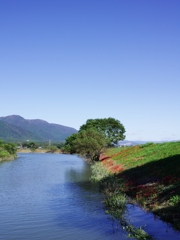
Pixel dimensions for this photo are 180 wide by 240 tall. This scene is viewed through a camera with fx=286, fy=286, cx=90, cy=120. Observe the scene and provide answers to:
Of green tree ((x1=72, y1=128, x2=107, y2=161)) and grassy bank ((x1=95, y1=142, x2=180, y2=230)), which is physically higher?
green tree ((x1=72, y1=128, x2=107, y2=161))

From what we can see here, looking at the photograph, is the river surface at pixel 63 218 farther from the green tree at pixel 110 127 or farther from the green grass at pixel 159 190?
the green tree at pixel 110 127

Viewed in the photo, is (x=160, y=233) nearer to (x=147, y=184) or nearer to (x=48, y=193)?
(x=147, y=184)

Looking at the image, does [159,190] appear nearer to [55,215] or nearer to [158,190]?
[158,190]

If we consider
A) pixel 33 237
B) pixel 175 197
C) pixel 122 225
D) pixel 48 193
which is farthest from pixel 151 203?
pixel 48 193

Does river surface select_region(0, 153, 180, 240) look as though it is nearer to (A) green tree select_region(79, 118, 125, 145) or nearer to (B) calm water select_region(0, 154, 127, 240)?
(B) calm water select_region(0, 154, 127, 240)

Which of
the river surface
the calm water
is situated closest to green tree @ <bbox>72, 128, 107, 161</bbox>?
the calm water

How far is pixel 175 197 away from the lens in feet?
82.2

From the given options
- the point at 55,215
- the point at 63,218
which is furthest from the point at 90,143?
the point at 63,218

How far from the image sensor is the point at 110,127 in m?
138

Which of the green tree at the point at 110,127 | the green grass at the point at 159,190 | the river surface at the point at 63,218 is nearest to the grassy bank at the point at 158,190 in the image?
the green grass at the point at 159,190

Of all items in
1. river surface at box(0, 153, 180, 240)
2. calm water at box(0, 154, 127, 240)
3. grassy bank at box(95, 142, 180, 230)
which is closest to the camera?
river surface at box(0, 153, 180, 240)

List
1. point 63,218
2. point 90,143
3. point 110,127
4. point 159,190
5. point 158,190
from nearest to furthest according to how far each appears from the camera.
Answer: point 63,218, point 159,190, point 158,190, point 90,143, point 110,127

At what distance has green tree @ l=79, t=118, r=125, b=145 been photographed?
137 metres

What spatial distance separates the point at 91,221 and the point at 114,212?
117 inches
